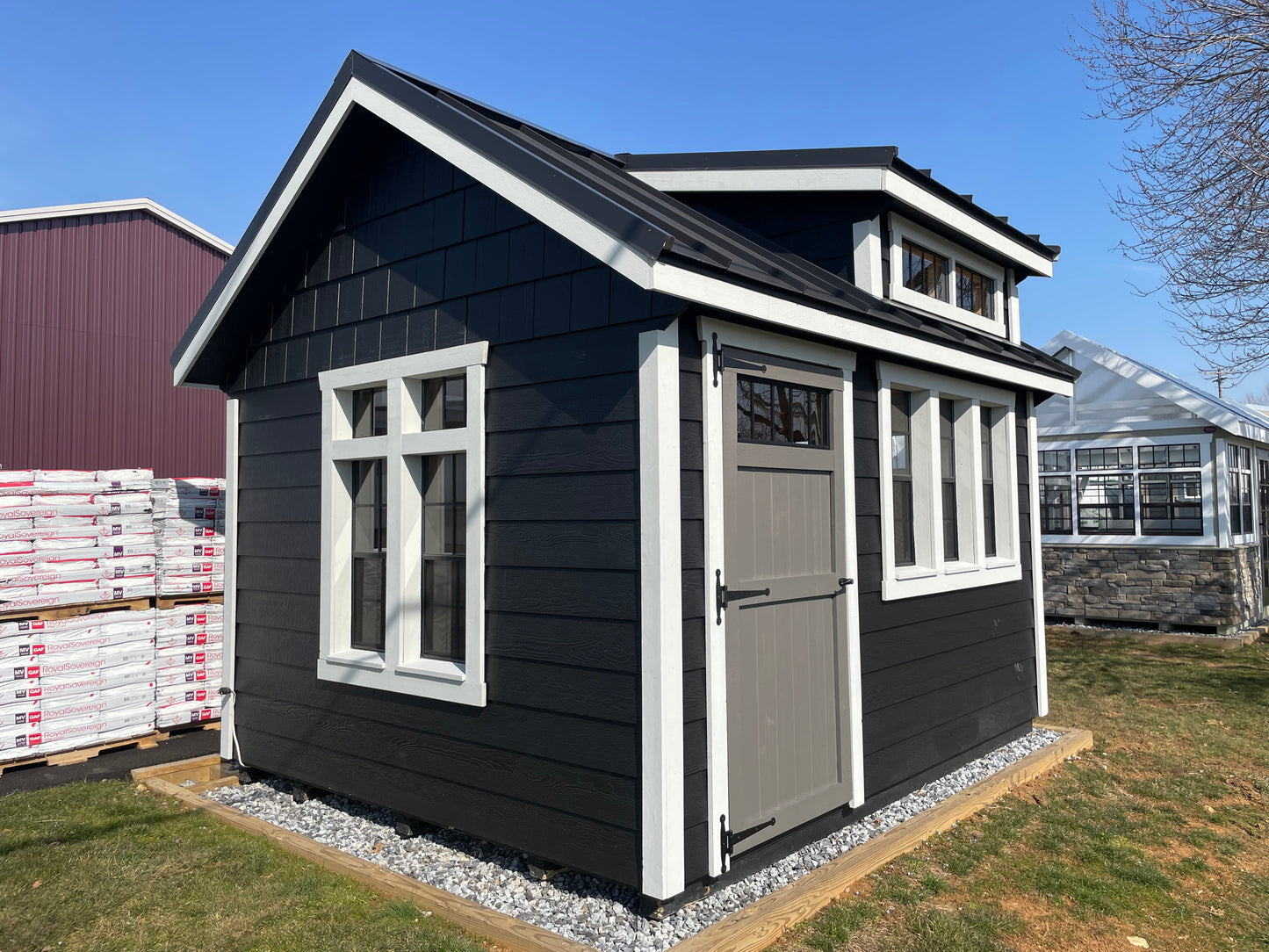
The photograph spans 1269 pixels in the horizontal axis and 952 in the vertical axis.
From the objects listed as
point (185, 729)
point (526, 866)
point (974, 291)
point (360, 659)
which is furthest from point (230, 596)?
point (974, 291)

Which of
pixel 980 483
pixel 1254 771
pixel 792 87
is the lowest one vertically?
pixel 1254 771

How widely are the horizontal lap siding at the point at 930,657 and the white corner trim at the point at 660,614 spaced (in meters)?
1.63

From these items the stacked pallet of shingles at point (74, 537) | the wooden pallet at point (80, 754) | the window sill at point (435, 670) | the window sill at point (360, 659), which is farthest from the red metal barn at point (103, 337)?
the window sill at point (435, 670)

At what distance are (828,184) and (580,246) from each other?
8.10ft

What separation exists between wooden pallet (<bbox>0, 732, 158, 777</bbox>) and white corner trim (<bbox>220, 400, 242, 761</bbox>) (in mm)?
1554

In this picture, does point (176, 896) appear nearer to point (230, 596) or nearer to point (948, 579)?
point (230, 596)

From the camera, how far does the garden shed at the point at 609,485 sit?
3.52 meters

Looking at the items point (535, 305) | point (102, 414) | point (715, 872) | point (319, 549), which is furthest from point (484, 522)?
point (102, 414)

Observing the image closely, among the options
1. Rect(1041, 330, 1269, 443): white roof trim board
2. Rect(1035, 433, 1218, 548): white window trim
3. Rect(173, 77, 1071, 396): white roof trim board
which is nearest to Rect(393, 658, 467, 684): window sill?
Rect(173, 77, 1071, 396): white roof trim board

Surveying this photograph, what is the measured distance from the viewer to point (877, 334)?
435 centimetres

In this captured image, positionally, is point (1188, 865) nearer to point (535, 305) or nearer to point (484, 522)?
point (484, 522)

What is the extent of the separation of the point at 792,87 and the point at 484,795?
10.6 m

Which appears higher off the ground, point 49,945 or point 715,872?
point 715,872

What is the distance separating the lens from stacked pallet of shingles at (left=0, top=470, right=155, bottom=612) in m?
6.25
